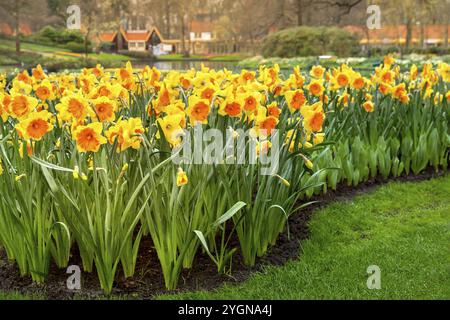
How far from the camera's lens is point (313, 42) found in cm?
2747

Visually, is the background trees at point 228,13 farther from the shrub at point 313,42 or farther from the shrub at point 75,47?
the shrub at point 313,42

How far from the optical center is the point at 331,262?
335 centimetres

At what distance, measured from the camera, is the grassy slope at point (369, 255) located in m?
2.98

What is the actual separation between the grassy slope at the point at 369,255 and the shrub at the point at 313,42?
23678mm

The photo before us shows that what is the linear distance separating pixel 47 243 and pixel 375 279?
1.74m

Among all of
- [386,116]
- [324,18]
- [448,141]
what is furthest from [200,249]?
[324,18]

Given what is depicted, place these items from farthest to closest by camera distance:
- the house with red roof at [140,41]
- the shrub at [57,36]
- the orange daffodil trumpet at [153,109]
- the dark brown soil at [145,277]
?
1. the house with red roof at [140,41]
2. the shrub at [57,36]
3. the dark brown soil at [145,277]
4. the orange daffodil trumpet at [153,109]

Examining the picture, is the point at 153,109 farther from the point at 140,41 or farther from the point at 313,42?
the point at 140,41

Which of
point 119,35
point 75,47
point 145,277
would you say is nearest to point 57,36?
point 75,47

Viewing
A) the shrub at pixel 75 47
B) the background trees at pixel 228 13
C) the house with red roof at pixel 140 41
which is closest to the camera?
the background trees at pixel 228 13

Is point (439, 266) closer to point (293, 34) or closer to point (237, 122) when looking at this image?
point (237, 122)

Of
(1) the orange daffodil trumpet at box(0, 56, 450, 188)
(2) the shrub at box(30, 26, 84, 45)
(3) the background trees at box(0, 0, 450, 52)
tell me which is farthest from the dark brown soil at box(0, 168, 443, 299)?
(2) the shrub at box(30, 26, 84, 45)

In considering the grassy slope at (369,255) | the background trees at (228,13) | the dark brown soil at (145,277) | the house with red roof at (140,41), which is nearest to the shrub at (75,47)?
the house with red roof at (140,41)

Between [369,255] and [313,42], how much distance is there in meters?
25.0
